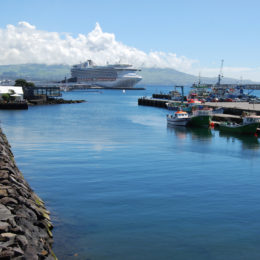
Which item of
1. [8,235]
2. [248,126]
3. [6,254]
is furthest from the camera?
[248,126]

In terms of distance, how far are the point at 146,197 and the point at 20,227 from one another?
295 inches

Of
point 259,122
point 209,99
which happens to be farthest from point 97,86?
point 259,122

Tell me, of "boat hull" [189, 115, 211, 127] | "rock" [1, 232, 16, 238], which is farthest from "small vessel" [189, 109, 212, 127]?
"rock" [1, 232, 16, 238]

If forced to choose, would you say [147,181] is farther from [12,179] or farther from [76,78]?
[76,78]

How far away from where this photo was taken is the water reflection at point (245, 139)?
33.1 m

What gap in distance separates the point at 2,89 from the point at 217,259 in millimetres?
70555

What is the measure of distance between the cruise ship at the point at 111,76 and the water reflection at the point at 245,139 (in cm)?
14225

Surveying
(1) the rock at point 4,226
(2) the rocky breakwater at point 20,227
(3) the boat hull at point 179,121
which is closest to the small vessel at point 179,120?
(3) the boat hull at point 179,121

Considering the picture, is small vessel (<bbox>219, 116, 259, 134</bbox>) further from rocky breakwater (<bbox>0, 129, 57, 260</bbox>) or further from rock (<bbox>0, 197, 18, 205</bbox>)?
rock (<bbox>0, 197, 18, 205</bbox>)

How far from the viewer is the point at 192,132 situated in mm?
42781

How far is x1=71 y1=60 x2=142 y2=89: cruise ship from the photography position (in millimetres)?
181125

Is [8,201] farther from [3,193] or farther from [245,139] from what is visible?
[245,139]

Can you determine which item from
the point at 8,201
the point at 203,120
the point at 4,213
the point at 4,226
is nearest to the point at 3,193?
the point at 8,201

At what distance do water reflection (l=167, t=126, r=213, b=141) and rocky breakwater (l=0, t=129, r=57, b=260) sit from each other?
2660cm
